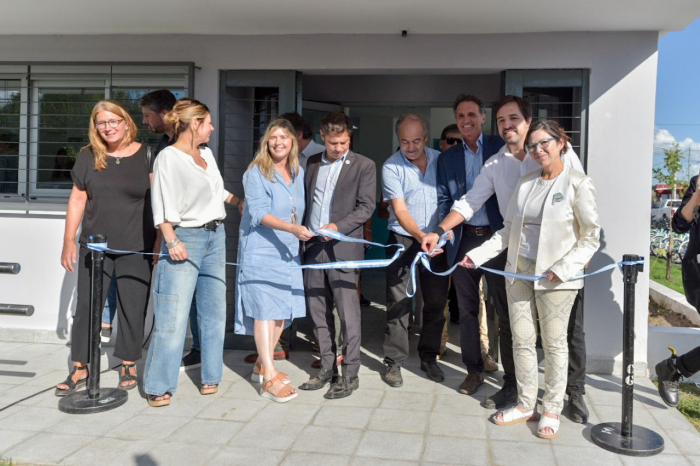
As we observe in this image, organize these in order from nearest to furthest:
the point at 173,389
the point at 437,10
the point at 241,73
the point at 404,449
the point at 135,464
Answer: the point at 135,464
the point at 404,449
the point at 173,389
the point at 437,10
the point at 241,73

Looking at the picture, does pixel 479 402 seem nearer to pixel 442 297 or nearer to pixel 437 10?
pixel 442 297

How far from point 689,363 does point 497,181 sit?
6.12 ft

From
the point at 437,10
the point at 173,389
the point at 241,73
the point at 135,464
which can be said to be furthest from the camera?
the point at 241,73

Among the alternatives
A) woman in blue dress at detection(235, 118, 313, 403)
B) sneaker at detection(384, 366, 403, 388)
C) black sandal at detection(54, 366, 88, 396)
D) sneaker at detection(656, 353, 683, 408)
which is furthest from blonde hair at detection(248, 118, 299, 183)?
sneaker at detection(656, 353, 683, 408)

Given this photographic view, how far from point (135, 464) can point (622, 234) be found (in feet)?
13.0

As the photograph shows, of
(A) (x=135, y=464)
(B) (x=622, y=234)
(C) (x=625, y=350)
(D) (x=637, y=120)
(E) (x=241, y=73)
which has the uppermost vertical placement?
(E) (x=241, y=73)

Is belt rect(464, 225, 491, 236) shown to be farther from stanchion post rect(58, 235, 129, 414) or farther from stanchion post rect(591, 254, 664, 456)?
stanchion post rect(58, 235, 129, 414)

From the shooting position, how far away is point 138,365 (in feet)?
16.9

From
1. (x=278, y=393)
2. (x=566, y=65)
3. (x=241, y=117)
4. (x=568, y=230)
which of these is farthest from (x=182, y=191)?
(x=566, y=65)

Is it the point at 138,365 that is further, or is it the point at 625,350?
the point at 138,365

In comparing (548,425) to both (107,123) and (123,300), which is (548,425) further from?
(107,123)

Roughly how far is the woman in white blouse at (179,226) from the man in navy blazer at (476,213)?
1630 millimetres

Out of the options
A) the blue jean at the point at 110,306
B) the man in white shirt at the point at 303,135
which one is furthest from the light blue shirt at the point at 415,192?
the blue jean at the point at 110,306

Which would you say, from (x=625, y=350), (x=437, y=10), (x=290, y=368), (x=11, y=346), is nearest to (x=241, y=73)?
(x=437, y=10)
